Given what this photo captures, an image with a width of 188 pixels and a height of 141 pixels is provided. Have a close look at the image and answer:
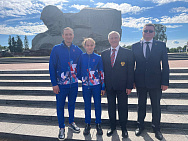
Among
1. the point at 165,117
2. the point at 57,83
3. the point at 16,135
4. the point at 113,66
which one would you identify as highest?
the point at 113,66

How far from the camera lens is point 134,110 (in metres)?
3.73

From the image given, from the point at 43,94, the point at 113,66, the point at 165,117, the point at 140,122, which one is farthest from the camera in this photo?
the point at 43,94

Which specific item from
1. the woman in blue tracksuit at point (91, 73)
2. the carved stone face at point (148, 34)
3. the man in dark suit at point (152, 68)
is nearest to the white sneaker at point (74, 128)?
the woman in blue tracksuit at point (91, 73)

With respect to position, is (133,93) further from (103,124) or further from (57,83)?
(57,83)

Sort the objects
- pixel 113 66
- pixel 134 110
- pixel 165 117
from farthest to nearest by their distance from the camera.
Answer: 1. pixel 134 110
2. pixel 165 117
3. pixel 113 66

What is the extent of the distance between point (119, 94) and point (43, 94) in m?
3.03

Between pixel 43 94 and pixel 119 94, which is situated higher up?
pixel 119 94

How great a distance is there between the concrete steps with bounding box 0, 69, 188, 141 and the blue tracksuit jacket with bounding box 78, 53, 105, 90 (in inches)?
45.1

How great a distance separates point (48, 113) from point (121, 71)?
2.33 meters

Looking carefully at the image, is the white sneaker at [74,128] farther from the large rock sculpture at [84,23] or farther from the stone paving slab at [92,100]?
the large rock sculpture at [84,23]

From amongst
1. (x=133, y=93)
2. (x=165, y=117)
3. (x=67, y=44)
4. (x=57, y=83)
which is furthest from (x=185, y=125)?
(x=67, y=44)

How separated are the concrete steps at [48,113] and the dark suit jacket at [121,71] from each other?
1.08 meters

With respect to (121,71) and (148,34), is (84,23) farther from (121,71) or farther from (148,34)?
(121,71)

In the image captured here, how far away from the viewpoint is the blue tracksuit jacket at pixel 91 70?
2.71 metres
